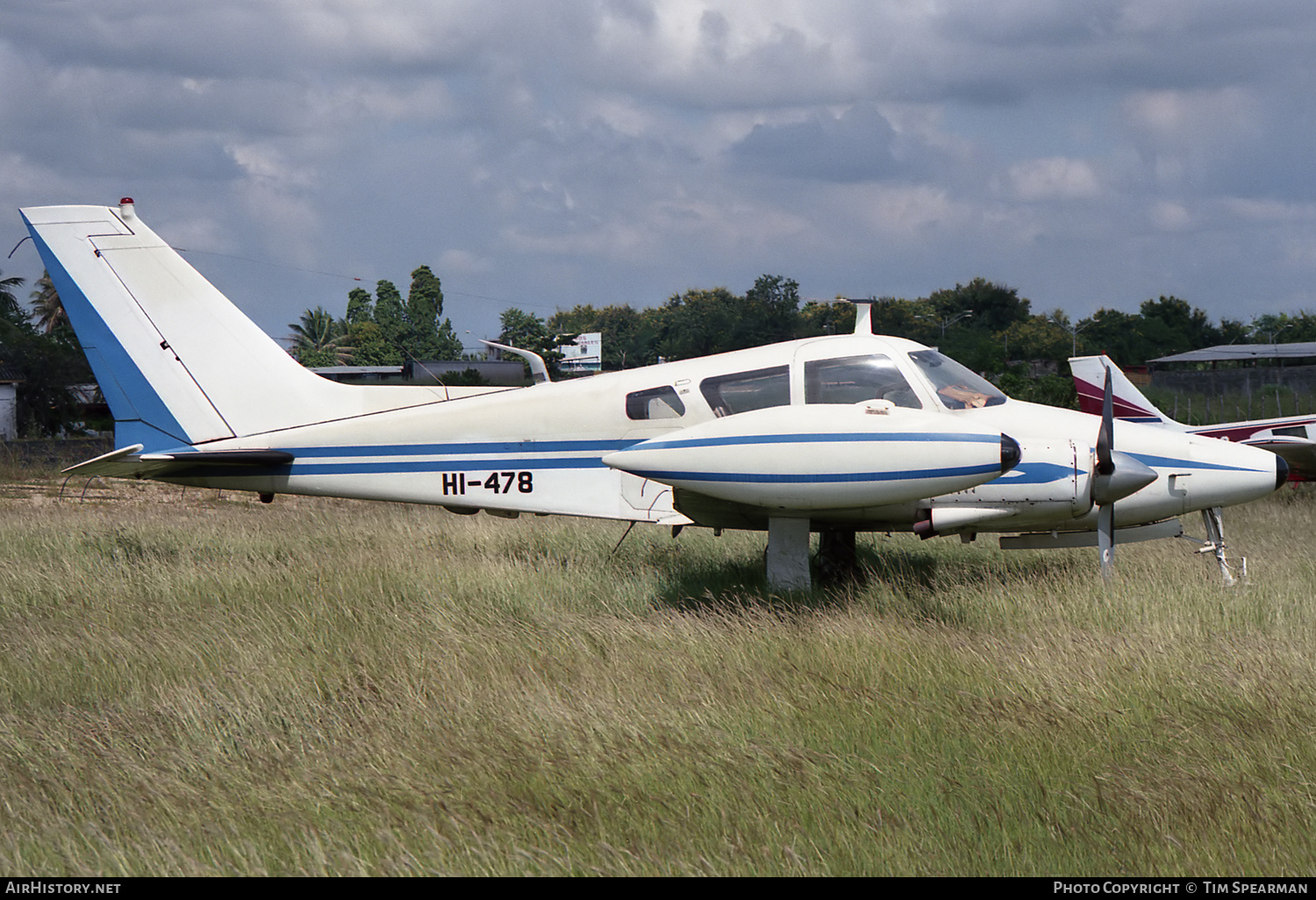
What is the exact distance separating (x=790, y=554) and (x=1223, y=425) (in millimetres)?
12173

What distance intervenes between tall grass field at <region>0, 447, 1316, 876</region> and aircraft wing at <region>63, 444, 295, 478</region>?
3.14ft

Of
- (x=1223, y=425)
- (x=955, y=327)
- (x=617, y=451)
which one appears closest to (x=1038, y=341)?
(x=955, y=327)

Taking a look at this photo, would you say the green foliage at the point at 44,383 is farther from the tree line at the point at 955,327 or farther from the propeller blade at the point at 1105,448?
the propeller blade at the point at 1105,448

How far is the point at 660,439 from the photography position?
7.39 m

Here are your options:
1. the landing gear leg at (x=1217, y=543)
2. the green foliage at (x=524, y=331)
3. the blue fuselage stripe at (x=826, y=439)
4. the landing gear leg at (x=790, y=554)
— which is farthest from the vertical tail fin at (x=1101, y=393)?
the green foliage at (x=524, y=331)

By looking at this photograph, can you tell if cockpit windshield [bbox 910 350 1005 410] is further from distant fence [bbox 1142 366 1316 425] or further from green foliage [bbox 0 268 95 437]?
green foliage [bbox 0 268 95 437]

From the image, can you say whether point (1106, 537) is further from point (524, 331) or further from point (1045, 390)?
point (524, 331)

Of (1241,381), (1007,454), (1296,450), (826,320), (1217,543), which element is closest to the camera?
(1007,454)

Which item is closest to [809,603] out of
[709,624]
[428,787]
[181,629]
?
[709,624]

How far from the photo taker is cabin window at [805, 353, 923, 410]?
320 inches

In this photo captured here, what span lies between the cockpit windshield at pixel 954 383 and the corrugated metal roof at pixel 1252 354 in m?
55.6

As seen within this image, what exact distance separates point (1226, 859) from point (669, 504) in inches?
205

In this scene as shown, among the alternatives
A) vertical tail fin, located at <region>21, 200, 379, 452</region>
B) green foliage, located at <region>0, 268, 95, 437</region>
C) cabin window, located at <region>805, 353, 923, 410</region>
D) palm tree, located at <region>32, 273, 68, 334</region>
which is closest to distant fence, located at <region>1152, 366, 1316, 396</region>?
cabin window, located at <region>805, 353, 923, 410</region>

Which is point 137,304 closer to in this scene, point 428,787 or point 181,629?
point 181,629
